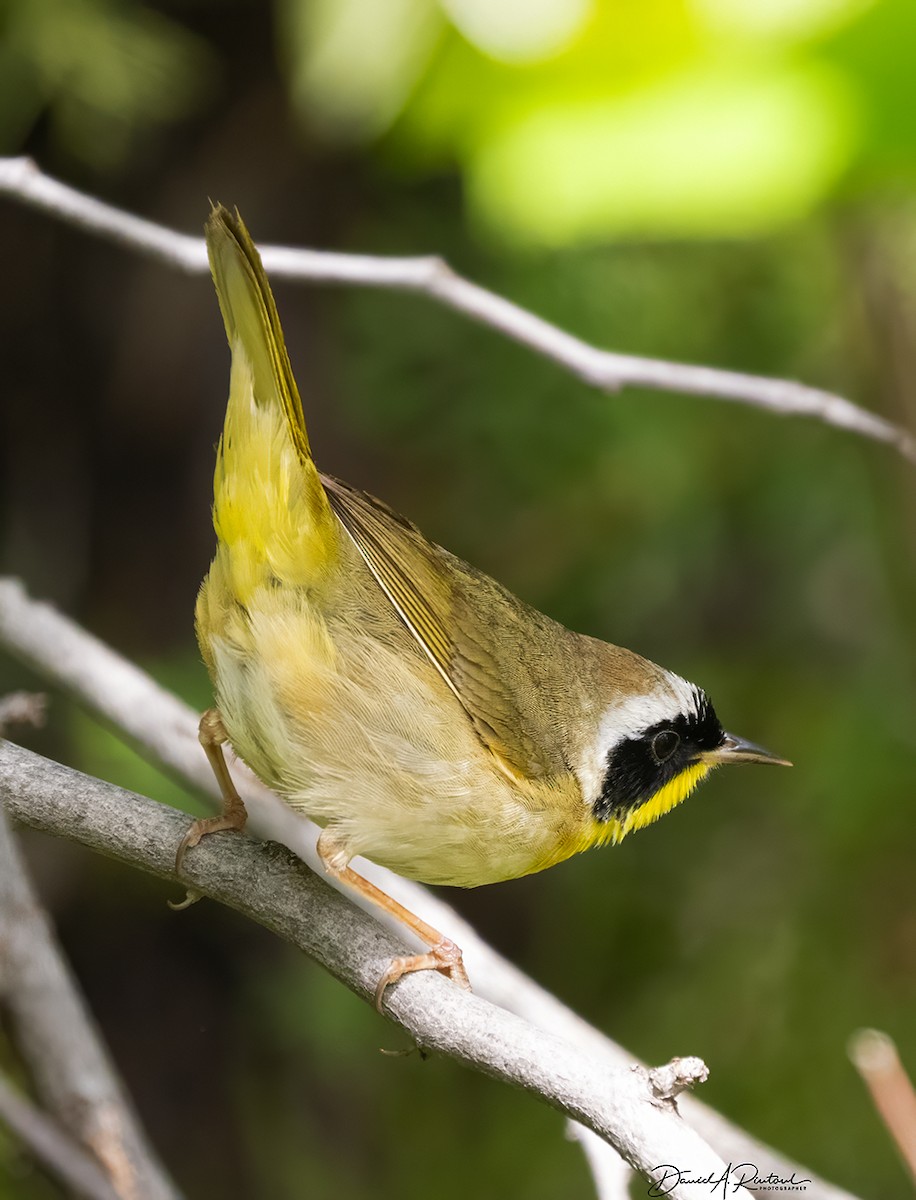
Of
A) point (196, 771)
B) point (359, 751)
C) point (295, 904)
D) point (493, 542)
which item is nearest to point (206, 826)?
point (295, 904)

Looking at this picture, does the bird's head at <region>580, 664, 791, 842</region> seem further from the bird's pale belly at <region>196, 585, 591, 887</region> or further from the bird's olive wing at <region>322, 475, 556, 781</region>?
the bird's pale belly at <region>196, 585, 591, 887</region>

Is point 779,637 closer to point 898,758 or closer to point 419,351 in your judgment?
point 898,758

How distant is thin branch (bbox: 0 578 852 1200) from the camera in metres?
2.72

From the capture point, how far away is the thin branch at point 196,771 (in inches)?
107

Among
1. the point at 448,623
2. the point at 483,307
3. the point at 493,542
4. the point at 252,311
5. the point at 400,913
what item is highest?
the point at 493,542

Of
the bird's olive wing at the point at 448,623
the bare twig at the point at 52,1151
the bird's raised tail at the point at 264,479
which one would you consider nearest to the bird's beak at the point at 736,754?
the bird's olive wing at the point at 448,623

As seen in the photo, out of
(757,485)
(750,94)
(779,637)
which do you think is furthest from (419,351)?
(750,94)

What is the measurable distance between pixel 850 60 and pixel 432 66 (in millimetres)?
645

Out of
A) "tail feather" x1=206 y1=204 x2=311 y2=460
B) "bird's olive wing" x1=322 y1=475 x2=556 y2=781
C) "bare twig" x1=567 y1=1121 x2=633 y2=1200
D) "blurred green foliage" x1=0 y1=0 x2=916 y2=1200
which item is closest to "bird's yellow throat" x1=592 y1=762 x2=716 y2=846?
"bird's olive wing" x1=322 y1=475 x2=556 y2=781

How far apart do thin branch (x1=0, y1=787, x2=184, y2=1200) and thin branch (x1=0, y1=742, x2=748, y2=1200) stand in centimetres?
60

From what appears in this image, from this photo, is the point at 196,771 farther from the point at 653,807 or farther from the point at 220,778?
the point at 653,807

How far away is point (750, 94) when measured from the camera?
5.77ft

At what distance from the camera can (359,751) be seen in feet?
8.18

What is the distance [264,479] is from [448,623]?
22.0 inches
